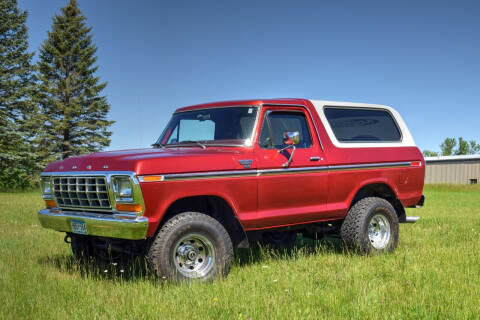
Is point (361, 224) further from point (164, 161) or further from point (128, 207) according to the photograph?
point (128, 207)

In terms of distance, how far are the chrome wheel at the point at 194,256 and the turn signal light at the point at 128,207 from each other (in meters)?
0.60

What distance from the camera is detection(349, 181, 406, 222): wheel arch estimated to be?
7.44m

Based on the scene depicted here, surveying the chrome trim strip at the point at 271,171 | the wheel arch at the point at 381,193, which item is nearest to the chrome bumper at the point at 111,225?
the chrome trim strip at the point at 271,171

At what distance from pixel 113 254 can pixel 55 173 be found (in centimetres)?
144

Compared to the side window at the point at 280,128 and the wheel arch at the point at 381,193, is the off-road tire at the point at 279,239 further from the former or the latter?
the side window at the point at 280,128

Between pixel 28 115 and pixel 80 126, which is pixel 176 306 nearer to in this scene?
pixel 28 115

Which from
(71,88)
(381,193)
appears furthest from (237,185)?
(71,88)

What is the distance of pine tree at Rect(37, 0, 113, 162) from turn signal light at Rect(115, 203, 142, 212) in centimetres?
3239

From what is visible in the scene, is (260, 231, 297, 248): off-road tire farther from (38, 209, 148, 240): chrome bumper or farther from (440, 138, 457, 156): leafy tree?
(440, 138, 457, 156): leafy tree

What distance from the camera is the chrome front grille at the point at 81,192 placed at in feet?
17.2

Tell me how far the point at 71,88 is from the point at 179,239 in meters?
34.3

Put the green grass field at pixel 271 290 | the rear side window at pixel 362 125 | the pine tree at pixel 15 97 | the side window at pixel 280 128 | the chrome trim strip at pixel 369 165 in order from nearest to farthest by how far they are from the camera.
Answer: the green grass field at pixel 271 290 < the side window at pixel 280 128 < the chrome trim strip at pixel 369 165 < the rear side window at pixel 362 125 < the pine tree at pixel 15 97

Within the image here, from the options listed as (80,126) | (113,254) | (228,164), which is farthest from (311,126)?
(80,126)

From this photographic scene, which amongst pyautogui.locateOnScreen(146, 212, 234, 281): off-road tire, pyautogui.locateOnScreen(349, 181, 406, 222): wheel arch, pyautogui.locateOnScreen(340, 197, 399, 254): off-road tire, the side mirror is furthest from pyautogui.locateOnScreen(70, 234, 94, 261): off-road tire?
pyautogui.locateOnScreen(349, 181, 406, 222): wheel arch
